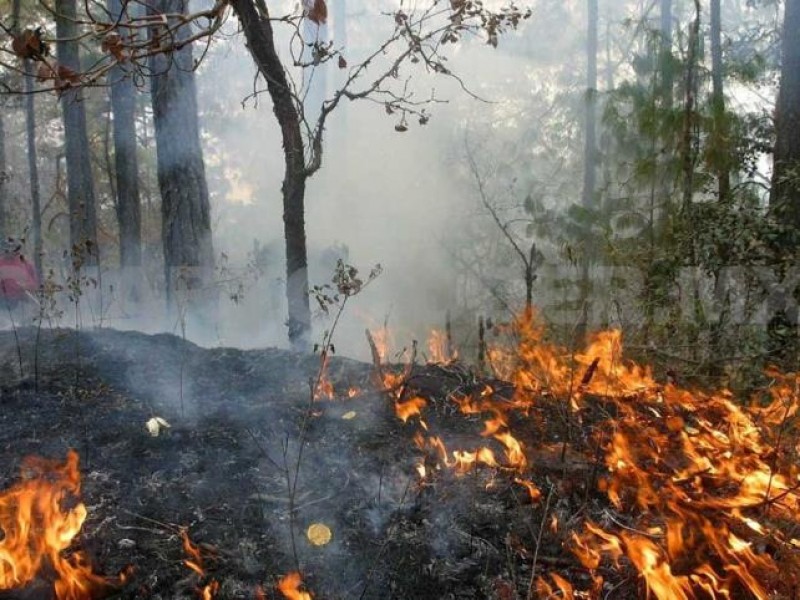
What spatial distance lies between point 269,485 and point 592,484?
1.80m

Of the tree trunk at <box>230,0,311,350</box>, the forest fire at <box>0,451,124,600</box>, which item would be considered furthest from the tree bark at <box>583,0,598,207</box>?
the forest fire at <box>0,451,124,600</box>

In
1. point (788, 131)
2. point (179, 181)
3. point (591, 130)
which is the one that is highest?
point (591, 130)

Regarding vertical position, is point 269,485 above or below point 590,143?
below

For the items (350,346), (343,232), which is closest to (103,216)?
(343,232)

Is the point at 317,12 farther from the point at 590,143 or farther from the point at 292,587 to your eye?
the point at 590,143

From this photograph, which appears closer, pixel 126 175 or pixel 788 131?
pixel 788 131

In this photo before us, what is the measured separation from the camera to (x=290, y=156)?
16.9 feet

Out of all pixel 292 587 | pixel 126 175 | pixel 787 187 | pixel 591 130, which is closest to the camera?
pixel 292 587

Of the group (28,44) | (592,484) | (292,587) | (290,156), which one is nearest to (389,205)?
(290,156)

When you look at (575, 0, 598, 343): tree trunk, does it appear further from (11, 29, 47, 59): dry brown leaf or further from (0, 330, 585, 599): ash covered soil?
(11, 29, 47, 59): dry brown leaf

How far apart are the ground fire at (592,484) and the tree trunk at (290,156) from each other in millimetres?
1210

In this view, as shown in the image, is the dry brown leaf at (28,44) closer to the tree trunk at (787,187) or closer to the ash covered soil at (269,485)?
the ash covered soil at (269,485)

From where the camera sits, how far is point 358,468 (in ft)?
11.4

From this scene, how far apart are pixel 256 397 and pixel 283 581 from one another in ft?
6.78
